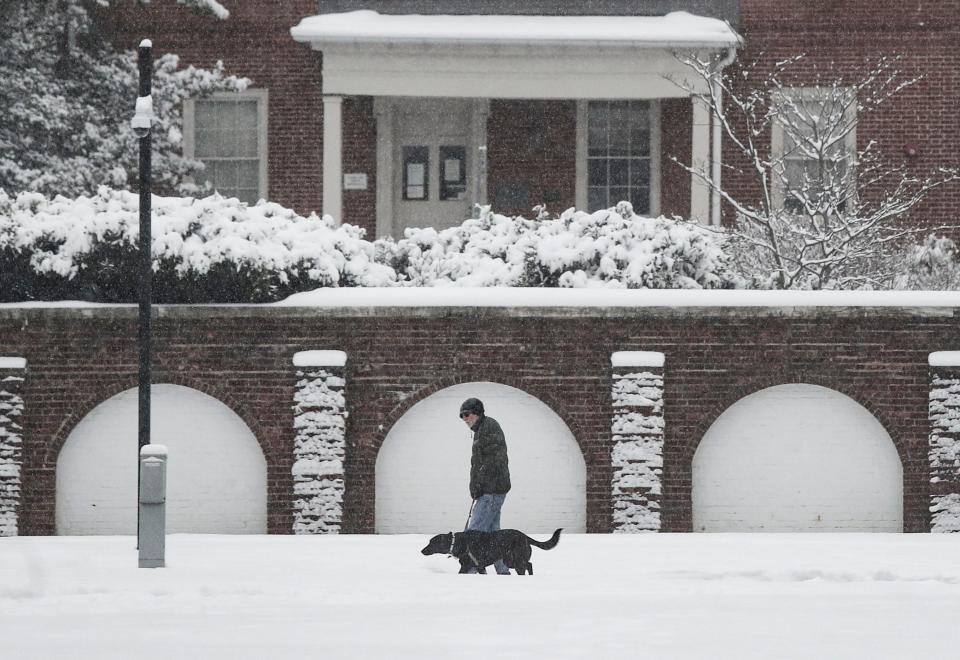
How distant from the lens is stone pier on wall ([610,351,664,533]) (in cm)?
1625

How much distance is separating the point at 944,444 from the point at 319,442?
6.28m

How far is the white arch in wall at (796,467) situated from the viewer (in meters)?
16.5

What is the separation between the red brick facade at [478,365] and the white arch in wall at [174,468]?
0.16 meters

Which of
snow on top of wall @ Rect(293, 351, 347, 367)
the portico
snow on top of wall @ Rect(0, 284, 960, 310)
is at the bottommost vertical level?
snow on top of wall @ Rect(293, 351, 347, 367)

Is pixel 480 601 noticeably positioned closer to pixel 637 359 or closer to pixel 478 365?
pixel 478 365

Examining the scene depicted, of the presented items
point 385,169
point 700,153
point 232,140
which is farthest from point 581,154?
point 232,140

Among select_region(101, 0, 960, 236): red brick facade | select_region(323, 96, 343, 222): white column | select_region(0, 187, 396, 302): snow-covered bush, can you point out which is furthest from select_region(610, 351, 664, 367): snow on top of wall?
select_region(101, 0, 960, 236): red brick facade

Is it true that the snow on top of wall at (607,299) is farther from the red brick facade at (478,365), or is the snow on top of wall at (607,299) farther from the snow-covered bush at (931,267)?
the snow-covered bush at (931,267)

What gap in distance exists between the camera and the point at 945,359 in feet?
53.4

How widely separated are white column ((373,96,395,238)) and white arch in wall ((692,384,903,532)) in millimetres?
7276

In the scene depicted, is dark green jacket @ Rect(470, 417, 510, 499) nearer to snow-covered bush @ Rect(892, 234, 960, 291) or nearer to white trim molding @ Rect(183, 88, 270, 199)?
snow-covered bush @ Rect(892, 234, 960, 291)

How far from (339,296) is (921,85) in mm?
10137

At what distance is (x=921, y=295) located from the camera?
16312 millimetres

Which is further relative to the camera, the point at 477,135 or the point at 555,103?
the point at 555,103
